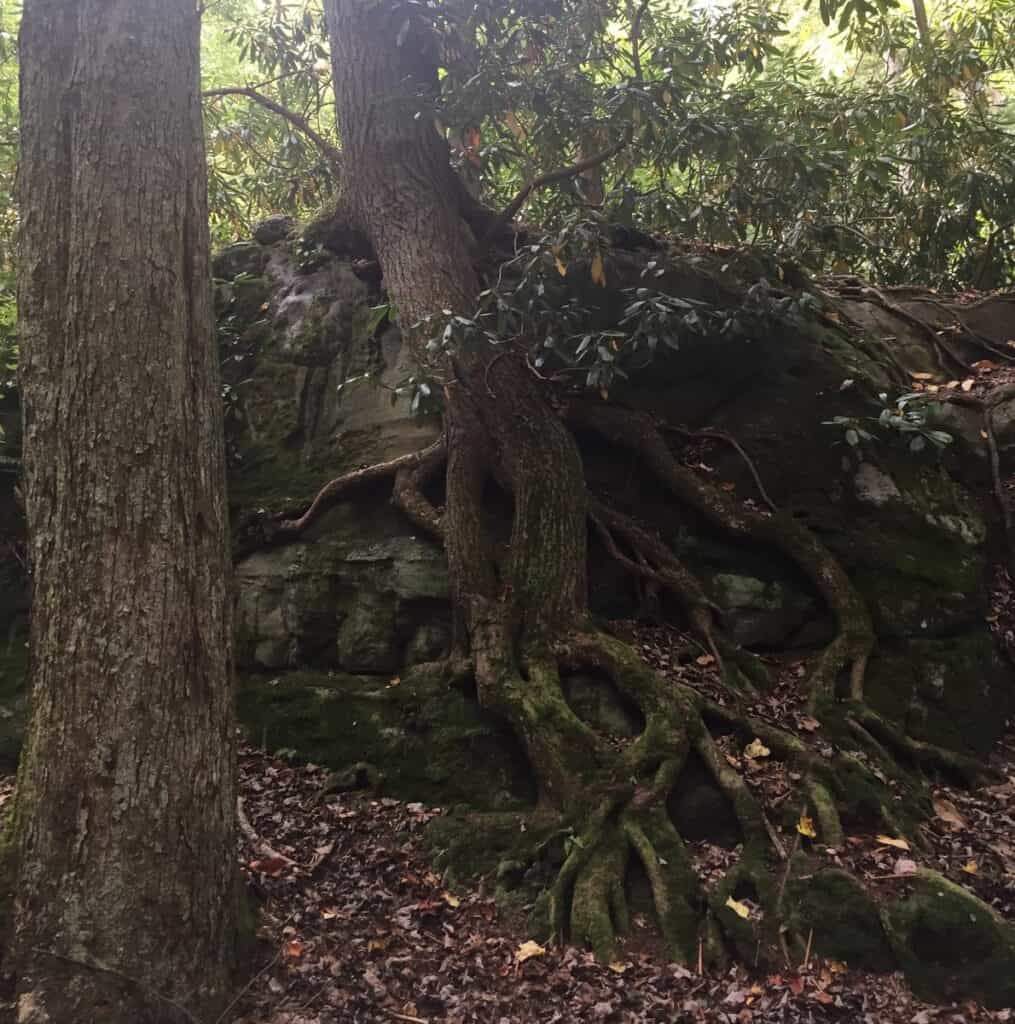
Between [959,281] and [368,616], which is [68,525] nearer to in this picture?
[368,616]

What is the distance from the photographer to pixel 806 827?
4.52m

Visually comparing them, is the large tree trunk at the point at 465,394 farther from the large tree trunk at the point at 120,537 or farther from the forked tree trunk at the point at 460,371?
the large tree trunk at the point at 120,537

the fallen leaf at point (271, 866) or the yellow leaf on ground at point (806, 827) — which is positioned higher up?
the yellow leaf on ground at point (806, 827)

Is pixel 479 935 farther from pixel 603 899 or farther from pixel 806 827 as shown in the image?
pixel 806 827

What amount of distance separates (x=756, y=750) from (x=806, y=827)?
0.62 meters

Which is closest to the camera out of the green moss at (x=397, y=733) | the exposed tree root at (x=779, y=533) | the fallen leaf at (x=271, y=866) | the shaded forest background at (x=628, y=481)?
the fallen leaf at (x=271, y=866)

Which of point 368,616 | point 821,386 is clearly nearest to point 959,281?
point 821,386

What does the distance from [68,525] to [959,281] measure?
1089 cm

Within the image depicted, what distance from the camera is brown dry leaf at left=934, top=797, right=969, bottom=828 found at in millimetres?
4867

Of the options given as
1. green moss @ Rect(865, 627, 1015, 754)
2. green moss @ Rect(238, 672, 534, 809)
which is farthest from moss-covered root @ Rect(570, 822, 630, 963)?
green moss @ Rect(865, 627, 1015, 754)

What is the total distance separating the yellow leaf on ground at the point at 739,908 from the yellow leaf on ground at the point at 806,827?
1.98ft

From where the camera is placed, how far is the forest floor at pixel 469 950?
362 cm

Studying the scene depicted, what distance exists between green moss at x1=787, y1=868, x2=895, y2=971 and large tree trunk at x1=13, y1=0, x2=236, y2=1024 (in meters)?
2.78

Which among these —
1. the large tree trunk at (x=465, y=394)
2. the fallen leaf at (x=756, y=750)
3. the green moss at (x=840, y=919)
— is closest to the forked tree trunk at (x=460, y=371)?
the large tree trunk at (x=465, y=394)
